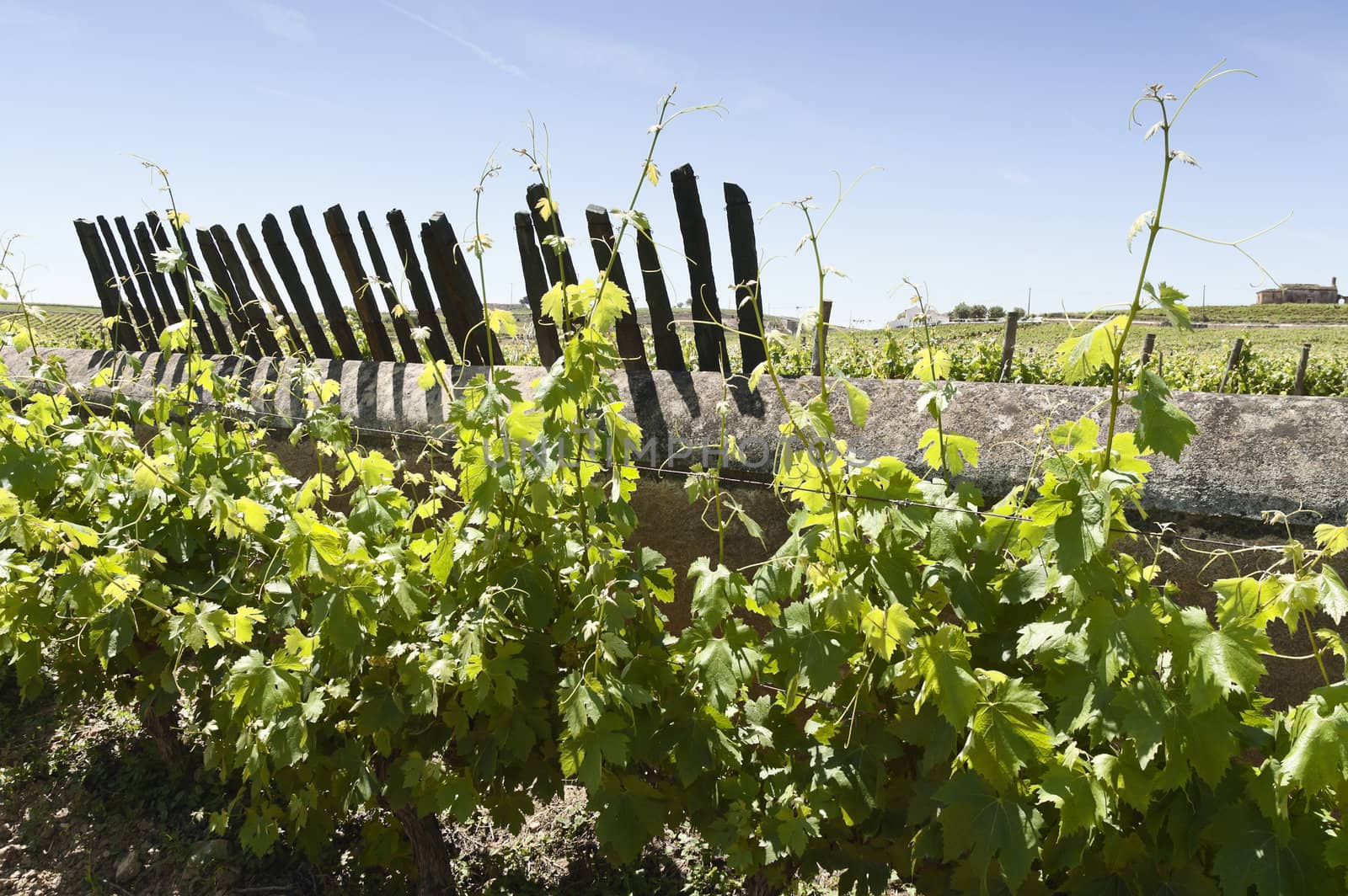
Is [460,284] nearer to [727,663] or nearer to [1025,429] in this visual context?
[1025,429]

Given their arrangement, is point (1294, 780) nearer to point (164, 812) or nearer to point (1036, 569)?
point (1036, 569)

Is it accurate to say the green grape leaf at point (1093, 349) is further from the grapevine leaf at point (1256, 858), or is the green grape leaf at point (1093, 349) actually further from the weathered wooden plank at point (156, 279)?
the weathered wooden plank at point (156, 279)

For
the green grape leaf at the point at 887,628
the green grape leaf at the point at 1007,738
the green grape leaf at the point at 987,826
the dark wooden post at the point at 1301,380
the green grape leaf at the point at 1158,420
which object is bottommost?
the green grape leaf at the point at 987,826

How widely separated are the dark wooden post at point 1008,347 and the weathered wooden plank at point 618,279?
2.00 meters

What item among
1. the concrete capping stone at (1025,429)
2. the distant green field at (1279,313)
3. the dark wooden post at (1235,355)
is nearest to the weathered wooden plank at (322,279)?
the concrete capping stone at (1025,429)

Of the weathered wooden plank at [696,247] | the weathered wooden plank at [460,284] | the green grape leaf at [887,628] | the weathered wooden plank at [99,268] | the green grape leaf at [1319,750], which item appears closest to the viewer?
the green grape leaf at [1319,750]

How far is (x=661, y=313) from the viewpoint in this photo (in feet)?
10.7

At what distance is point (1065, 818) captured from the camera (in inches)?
59.8

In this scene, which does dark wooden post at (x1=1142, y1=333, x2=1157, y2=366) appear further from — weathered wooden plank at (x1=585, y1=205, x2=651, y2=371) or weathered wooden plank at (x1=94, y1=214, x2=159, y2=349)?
weathered wooden plank at (x1=94, y1=214, x2=159, y2=349)

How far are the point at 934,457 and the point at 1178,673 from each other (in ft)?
2.26

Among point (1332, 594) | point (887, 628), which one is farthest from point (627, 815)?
point (1332, 594)

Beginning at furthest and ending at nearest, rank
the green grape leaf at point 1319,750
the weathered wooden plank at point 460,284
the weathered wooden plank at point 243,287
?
the weathered wooden plank at point 243,287 → the weathered wooden plank at point 460,284 → the green grape leaf at point 1319,750

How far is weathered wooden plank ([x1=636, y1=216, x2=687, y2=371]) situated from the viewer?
3250mm

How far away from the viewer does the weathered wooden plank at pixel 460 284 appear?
3930mm
